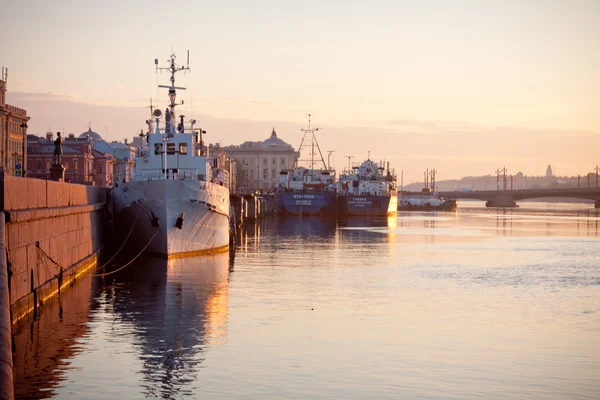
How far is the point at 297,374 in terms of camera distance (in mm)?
19891

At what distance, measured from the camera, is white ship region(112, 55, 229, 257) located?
44375 mm

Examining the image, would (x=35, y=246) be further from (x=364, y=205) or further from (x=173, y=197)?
(x=364, y=205)

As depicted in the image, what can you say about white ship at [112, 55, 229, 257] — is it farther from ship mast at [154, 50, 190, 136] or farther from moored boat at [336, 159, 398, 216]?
moored boat at [336, 159, 398, 216]

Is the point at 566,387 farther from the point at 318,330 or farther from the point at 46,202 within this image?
the point at 46,202

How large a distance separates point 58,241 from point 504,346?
15.0 metres

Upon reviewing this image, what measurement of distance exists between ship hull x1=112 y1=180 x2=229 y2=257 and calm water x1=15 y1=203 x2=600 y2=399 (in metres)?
1.89

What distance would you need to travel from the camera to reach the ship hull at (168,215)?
44188mm

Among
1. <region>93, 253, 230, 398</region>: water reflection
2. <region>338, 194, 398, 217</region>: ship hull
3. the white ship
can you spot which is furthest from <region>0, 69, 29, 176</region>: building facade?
<region>93, 253, 230, 398</region>: water reflection

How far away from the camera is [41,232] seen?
89.9 feet

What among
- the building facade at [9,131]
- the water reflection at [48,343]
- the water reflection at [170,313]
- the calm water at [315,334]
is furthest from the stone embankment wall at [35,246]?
the building facade at [9,131]

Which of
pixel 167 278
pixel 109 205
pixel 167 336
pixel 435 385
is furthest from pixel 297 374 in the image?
pixel 109 205

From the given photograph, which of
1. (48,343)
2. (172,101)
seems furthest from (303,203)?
(48,343)

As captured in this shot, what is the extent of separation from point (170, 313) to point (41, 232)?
4383 mm

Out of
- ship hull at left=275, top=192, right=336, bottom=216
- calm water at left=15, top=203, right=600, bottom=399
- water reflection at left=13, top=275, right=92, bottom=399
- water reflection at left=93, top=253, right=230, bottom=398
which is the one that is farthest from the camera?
ship hull at left=275, top=192, right=336, bottom=216
